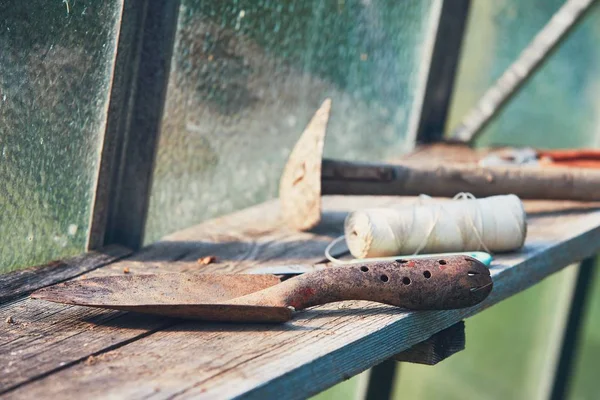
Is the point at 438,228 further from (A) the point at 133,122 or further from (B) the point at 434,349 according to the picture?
(A) the point at 133,122

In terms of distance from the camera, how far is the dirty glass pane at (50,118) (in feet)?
5.47

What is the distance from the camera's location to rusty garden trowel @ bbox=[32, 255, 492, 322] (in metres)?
1.45

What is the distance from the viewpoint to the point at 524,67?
319 centimetres

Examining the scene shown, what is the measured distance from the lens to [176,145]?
7.43 ft

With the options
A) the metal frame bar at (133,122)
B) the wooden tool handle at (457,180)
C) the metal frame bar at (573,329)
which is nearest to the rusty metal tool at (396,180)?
the wooden tool handle at (457,180)

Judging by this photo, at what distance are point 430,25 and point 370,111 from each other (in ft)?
1.29

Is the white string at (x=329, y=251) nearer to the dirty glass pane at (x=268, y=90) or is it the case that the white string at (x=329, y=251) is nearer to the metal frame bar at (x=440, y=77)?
the dirty glass pane at (x=268, y=90)

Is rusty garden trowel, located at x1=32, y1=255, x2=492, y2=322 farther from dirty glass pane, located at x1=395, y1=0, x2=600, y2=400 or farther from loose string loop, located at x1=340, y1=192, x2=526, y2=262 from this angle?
dirty glass pane, located at x1=395, y1=0, x2=600, y2=400

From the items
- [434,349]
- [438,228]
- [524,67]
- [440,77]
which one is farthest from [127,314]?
[524,67]

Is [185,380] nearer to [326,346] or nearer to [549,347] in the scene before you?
[326,346]

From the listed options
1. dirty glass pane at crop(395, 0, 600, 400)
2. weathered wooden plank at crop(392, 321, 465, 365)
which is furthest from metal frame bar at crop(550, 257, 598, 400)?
weathered wooden plank at crop(392, 321, 465, 365)

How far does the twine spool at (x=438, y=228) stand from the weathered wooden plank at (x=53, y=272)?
52 cm

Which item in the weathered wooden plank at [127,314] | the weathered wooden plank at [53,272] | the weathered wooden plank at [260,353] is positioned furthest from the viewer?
the weathered wooden plank at [53,272]

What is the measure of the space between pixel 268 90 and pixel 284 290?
114 cm
